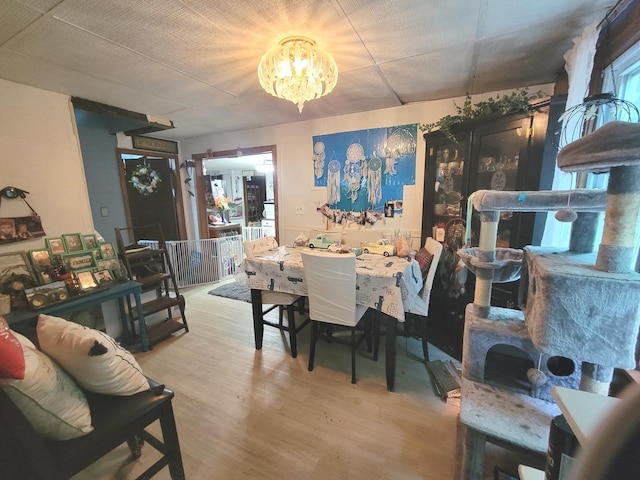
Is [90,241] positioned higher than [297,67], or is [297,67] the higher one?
[297,67]

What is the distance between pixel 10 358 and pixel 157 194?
3.90 metres

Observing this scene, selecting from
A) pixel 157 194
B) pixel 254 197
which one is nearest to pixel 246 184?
pixel 254 197

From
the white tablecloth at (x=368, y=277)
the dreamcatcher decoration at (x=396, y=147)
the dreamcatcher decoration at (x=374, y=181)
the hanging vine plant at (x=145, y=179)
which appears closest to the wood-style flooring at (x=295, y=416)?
the white tablecloth at (x=368, y=277)

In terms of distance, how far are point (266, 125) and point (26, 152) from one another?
2.37 m

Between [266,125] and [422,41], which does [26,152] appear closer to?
[266,125]

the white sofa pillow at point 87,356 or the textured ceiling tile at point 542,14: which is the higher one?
the textured ceiling tile at point 542,14

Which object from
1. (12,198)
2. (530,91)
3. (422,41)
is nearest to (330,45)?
(422,41)

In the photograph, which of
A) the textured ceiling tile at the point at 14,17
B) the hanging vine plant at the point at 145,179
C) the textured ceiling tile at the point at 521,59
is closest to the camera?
the textured ceiling tile at the point at 14,17

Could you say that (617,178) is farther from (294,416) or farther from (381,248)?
(294,416)

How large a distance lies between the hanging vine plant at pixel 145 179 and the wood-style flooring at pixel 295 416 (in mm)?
2617

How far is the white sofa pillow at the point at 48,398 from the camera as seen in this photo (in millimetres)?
882

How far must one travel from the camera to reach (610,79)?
153 cm

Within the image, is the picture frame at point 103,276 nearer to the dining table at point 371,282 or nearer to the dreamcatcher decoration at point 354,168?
the dining table at point 371,282

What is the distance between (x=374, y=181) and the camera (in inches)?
120
